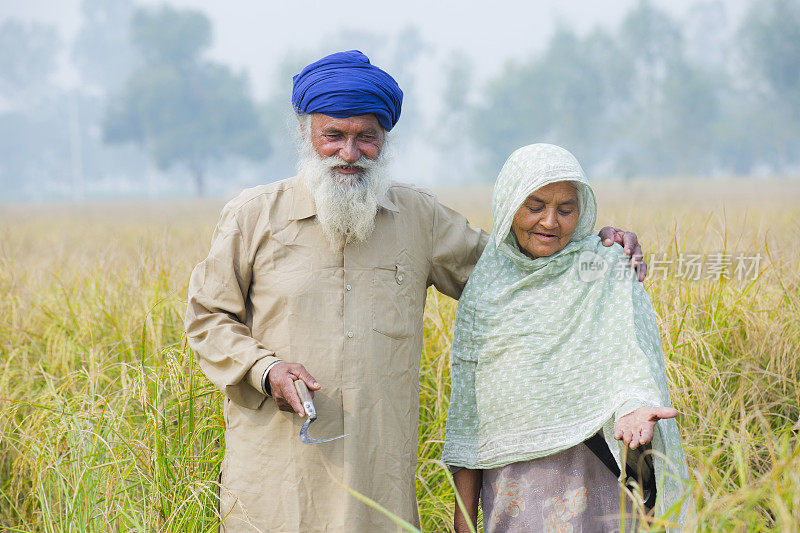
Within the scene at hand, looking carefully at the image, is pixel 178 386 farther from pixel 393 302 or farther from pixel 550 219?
pixel 550 219

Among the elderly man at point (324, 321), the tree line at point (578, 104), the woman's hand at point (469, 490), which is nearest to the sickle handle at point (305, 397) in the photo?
the elderly man at point (324, 321)

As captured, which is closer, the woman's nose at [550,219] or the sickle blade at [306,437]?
the sickle blade at [306,437]

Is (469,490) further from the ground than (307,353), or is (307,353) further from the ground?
(307,353)

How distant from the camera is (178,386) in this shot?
280 centimetres

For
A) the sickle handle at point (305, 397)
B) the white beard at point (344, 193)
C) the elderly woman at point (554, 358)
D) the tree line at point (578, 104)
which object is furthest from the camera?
the tree line at point (578, 104)

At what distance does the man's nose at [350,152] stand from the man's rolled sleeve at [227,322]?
378mm

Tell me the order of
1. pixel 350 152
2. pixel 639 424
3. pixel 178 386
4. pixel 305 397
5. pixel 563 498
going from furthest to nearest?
pixel 178 386 < pixel 350 152 < pixel 563 498 < pixel 305 397 < pixel 639 424

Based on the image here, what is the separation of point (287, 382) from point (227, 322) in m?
0.29

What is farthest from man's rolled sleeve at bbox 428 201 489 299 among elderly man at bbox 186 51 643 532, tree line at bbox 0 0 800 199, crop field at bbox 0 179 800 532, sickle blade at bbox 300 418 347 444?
tree line at bbox 0 0 800 199

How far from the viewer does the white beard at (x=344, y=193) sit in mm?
2170

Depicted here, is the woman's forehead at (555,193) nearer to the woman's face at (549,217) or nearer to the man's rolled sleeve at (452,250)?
the woman's face at (549,217)

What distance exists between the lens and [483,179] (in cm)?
5753

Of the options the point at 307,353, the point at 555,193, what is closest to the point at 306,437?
the point at 307,353

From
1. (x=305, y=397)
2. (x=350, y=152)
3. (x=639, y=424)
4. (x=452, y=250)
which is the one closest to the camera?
(x=639, y=424)
